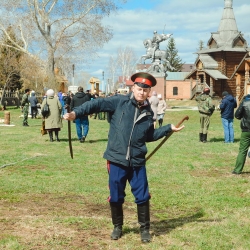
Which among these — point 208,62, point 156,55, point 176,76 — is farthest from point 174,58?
point 156,55

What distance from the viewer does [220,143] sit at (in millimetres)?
15523

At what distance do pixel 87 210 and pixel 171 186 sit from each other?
2.27m

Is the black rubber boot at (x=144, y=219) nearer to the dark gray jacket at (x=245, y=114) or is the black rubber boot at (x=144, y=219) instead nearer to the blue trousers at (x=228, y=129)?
the dark gray jacket at (x=245, y=114)

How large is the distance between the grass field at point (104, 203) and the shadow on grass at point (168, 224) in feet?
0.04

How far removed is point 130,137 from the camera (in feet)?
16.7

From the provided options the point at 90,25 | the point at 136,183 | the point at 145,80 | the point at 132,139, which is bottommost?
the point at 136,183

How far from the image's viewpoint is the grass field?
520 centimetres

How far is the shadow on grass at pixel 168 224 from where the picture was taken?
18.4 ft

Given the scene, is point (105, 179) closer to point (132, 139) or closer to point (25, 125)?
point (132, 139)

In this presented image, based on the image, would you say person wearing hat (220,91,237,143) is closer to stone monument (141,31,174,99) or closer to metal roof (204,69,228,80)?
stone monument (141,31,174,99)

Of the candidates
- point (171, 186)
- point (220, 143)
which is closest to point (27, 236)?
point (171, 186)

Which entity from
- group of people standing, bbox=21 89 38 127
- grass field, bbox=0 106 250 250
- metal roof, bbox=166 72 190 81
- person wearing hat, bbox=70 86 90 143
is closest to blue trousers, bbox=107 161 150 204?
grass field, bbox=0 106 250 250

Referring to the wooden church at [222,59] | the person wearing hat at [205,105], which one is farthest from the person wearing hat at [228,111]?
the wooden church at [222,59]

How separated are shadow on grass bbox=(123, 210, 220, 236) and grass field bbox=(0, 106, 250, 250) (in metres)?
0.01
